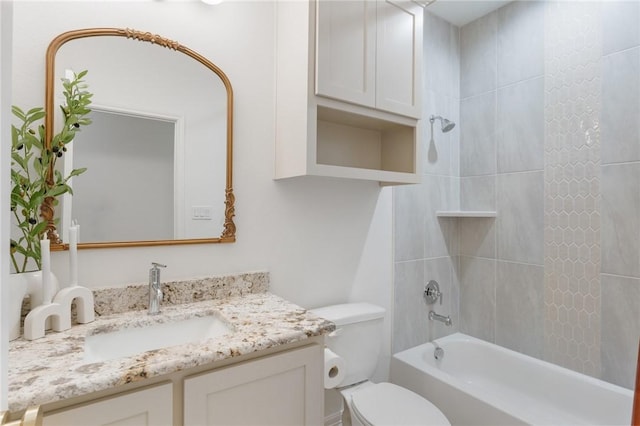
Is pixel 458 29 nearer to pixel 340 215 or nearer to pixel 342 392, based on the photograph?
pixel 340 215

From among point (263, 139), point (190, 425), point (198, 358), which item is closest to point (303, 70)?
point (263, 139)

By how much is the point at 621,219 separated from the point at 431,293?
104 centimetres

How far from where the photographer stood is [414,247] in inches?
84.0

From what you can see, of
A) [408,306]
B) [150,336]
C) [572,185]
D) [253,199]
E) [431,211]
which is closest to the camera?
[150,336]

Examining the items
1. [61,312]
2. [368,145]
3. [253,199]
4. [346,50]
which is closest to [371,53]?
[346,50]

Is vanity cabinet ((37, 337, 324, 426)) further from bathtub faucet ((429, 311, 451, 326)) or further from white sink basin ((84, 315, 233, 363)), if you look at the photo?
bathtub faucet ((429, 311, 451, 326))

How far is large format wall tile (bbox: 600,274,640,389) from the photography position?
1.62 m

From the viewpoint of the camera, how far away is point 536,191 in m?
1.99

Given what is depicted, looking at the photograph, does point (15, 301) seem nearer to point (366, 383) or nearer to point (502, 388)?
point (366, 383)

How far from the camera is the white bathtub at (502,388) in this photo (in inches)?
61.2

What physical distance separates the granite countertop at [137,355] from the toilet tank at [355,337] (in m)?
0.38

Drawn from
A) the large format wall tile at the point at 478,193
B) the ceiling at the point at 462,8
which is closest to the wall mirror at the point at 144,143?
the ceiling at the point at 462,8

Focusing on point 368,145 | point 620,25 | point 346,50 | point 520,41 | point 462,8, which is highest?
point 462,8

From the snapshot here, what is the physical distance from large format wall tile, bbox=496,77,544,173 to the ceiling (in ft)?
1.75
